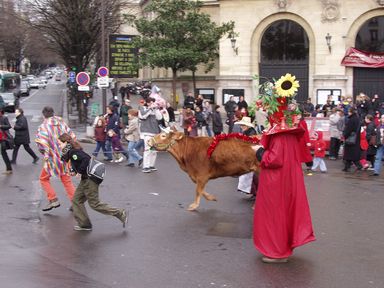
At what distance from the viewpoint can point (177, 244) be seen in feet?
25.7

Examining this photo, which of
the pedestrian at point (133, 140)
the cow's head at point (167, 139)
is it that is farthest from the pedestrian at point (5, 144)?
the cow's head at point (167, 139)

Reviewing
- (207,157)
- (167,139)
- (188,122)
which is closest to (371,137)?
(188,122)

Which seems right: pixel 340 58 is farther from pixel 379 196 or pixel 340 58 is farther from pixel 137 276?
pixel 137 276

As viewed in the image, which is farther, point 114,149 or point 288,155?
point 114,149

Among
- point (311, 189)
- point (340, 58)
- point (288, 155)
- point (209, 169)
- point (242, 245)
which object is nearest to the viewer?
point (288, 155)

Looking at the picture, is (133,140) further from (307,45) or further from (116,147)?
(307,45)

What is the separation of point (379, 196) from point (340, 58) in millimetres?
20777

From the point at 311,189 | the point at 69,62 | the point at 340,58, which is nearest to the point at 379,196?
the point at 311,189

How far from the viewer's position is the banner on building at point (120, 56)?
2458 cm

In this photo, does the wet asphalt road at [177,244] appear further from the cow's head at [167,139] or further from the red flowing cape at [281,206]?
the cow's head at [167,139]

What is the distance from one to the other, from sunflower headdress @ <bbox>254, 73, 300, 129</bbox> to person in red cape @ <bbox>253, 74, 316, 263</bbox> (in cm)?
19

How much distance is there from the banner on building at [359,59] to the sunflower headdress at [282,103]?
2478cm

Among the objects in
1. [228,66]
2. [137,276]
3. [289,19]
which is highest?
[289,19]

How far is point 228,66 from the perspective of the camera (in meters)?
32.6
